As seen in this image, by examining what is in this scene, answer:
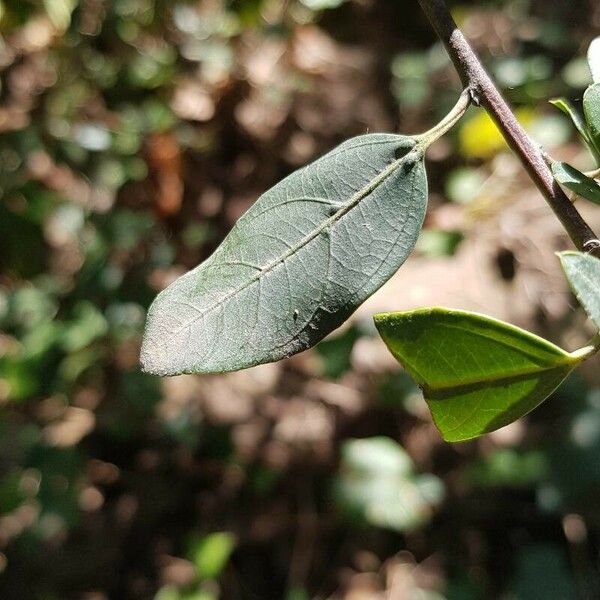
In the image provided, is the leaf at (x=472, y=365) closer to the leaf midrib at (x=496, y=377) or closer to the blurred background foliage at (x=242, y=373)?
the leaf midrib at (x=496, y=377)

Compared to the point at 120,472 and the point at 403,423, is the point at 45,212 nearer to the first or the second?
the point at 120,472

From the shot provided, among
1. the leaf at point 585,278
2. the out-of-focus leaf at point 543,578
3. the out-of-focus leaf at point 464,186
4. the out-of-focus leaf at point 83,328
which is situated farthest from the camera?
the out-of-focus leaf at point 464,186

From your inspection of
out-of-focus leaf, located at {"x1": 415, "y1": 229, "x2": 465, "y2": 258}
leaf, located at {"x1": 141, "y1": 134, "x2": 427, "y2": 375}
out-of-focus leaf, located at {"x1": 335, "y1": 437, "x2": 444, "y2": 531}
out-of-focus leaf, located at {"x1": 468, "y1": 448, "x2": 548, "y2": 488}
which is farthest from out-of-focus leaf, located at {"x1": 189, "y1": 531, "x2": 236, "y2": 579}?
leaf, located at {"x1": 141, "y1": 134, "x2": 427, "y2": 375}

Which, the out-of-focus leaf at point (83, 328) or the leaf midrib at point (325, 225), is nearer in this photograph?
the leaf midrib at point (325, 225)

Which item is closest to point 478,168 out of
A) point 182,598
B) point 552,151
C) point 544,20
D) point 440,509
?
point 552,151

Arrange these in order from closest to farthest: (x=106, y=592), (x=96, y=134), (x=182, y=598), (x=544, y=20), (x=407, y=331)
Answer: (x=407, y=331)
(x=182, y=598)
(x=106, y=592)
(x=96, y=134)
(x=544, y=20)

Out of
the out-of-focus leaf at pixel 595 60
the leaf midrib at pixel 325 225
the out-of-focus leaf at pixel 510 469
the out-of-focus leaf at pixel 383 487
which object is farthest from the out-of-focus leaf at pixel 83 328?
the out-of-focus leaf at pixel 595 60
